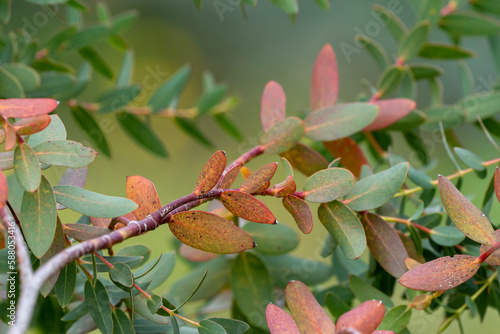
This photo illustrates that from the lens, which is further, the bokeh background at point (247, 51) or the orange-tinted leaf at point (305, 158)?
the bokeh background at point (247, 51)

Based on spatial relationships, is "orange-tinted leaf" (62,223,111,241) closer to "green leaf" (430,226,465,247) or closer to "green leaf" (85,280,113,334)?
"green leaf" (85,280,113,334)

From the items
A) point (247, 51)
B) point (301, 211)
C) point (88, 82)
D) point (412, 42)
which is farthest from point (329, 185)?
point (247, 51)

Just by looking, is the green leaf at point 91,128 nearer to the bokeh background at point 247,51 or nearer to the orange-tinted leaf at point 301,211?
the orange-tinted leaf at point 301,211

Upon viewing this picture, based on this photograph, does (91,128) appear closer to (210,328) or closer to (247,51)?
(210,328)

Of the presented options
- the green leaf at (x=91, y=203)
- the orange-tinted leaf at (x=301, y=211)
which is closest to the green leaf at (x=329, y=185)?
the orange-tinted leaf at (x=301, y=211)

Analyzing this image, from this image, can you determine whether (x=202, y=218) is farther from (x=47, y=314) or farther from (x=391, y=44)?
(x=391, y=44)

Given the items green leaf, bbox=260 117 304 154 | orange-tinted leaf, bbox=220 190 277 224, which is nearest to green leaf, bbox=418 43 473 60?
green leaf, bbox=260 117 304 154
